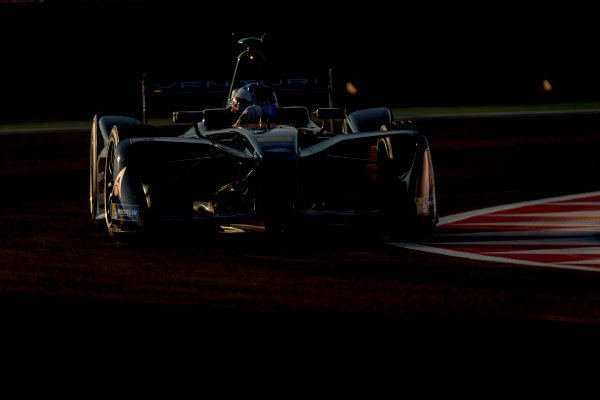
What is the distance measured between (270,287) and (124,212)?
6.60 feet

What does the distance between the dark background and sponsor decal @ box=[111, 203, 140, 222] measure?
14.9 m

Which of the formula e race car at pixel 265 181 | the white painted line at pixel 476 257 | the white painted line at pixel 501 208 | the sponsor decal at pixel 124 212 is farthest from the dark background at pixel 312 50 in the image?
the white painted line at pixel 476 257

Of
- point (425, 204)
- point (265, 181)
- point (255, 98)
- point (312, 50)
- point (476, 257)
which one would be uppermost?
point (312, 50)

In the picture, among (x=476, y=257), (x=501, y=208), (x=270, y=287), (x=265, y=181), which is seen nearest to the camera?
(x=270, y=287)

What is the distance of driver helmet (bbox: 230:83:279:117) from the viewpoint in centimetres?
1006

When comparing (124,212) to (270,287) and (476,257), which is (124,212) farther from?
(476,257)

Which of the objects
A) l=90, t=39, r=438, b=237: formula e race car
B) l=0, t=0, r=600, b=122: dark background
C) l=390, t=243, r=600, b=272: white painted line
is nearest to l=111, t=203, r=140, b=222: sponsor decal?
l=90, t=39, r=438, b=237: formula e race car

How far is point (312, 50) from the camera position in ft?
82.4

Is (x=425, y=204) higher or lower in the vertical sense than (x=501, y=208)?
higher

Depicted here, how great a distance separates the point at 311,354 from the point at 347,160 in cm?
386

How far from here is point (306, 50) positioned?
2508 centimetres

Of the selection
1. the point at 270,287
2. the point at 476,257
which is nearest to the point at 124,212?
the point at 270,287

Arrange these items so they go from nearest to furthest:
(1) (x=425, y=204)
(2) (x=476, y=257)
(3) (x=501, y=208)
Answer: (2) (x=476, y=257) → (1) (x=425, y=204) → (3) (x=501, y=208)

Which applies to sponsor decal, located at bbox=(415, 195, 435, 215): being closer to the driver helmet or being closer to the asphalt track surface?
the asphalt track surface
